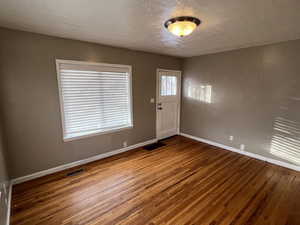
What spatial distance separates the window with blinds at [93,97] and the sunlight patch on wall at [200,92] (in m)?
1.94

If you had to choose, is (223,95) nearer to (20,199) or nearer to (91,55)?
(91,55)

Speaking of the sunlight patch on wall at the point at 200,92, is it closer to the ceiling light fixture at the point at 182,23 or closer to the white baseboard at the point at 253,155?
the white baseboard at the point at 253,155

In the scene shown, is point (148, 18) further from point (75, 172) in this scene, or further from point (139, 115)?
point (75, 172)

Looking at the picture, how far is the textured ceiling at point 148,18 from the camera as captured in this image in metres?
1.55

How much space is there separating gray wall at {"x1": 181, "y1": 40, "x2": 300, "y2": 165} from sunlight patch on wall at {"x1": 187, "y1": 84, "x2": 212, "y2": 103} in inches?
1.1

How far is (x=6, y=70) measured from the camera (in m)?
2.17

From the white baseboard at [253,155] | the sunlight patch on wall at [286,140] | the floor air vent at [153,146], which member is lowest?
the floor air vent at [153,146]

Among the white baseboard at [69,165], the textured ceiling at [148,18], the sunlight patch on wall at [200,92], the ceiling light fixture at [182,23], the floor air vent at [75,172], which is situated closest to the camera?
the textured ceiling at [148,18]

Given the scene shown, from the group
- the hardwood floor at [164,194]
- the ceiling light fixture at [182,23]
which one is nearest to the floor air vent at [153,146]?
the hardwood floor at [164,194]

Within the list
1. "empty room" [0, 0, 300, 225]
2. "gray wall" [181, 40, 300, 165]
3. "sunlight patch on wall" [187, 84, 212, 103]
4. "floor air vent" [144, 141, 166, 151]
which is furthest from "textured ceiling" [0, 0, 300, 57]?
"floor air vent" [144, 141, 166, 151]

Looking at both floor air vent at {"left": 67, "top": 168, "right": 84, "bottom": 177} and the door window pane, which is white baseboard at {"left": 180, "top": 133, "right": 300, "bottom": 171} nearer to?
the door window pane

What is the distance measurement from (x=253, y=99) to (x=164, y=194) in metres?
2.71

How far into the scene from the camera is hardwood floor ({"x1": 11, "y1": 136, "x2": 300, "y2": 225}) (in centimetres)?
179

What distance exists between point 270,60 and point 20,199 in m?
4.84
